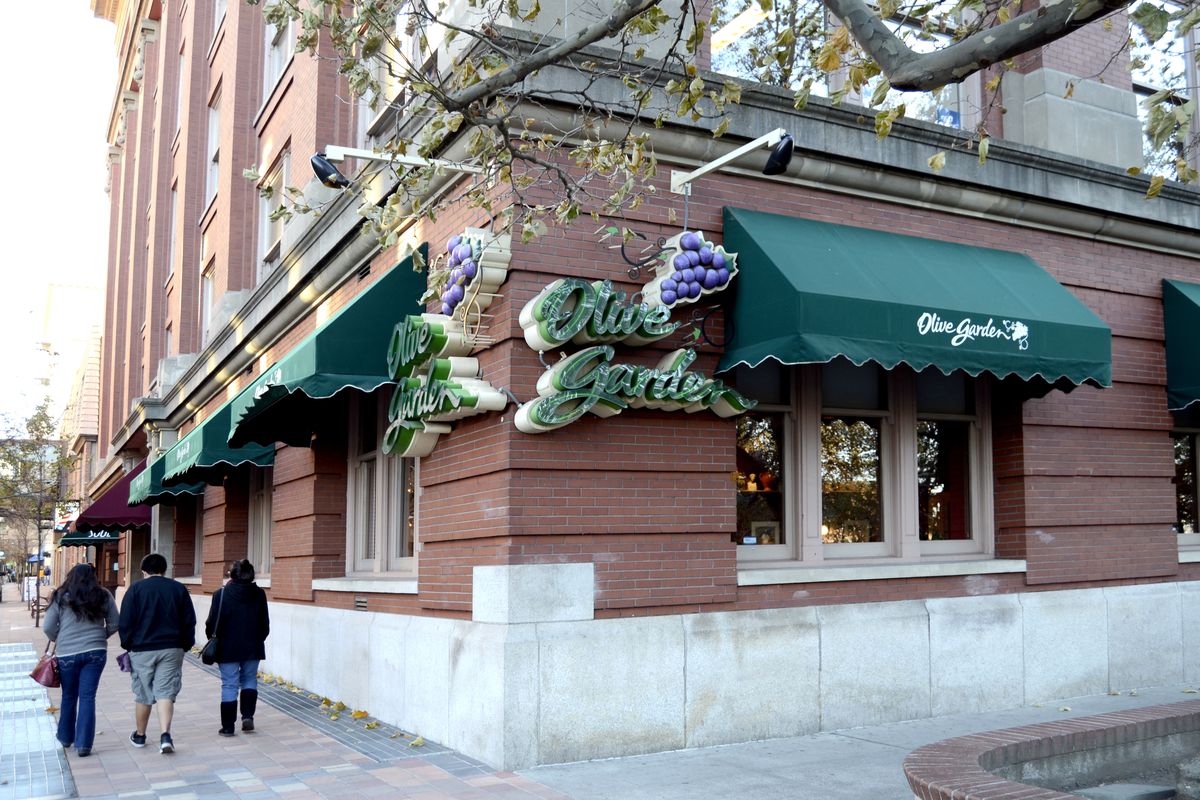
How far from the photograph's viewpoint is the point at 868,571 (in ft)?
34.1

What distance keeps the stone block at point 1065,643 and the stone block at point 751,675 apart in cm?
278

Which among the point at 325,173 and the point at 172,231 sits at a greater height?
the point at 172,231

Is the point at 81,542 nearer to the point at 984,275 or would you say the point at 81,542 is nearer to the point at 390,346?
the point at 390,346

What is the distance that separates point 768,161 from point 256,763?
6.44 metres

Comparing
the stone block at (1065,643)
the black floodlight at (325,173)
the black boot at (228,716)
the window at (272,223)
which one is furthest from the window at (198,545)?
the stone block at (1065,643)

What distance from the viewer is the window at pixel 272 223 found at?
18016 millimetres

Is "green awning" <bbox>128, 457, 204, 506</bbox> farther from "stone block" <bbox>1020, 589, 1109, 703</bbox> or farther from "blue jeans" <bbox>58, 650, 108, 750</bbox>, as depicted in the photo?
"stone block" <bbox>1020, 589, 1109, 703</bbox>

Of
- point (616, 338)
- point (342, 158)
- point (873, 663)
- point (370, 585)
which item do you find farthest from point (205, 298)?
point (873, 663)

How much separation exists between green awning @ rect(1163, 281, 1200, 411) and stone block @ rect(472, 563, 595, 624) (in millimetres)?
Result: 7617

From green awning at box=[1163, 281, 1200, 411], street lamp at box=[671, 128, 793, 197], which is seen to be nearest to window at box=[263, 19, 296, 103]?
street lamp at box=[671, 128, 793, 197]

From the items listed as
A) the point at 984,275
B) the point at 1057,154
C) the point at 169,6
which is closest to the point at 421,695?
the point at 984,275

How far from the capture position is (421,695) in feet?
32.5

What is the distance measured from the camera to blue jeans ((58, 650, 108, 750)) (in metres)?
9.82

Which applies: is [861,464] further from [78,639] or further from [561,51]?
[78,639]
